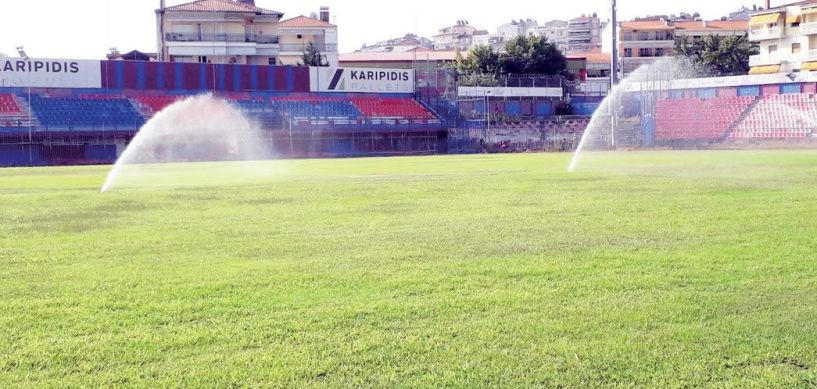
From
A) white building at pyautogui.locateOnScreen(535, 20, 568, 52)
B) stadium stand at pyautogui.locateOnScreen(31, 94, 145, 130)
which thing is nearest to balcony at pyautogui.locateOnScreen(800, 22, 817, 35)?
stadium stand at pyautogui.locateOnScreen(31, 94, 145, 130)

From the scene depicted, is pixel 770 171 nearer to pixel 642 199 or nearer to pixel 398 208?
pixel 642 199

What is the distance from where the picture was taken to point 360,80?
76.6m

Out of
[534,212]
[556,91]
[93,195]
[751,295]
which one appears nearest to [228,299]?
[751,295]

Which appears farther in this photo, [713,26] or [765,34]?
[713,26]

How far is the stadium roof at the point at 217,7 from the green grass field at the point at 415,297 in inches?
2890

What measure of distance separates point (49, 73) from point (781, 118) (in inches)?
1915

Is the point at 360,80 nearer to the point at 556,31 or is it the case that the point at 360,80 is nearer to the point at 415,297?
the point at 415,297

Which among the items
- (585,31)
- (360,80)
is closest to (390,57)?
(360,80)

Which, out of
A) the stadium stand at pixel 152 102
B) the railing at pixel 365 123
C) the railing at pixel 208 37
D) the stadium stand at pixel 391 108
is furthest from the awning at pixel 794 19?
the stadium stand at pixel 152 102

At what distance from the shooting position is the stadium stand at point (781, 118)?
61.4 meters

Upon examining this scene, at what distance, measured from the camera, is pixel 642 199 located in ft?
59.9

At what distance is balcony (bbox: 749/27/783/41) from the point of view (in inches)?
3233

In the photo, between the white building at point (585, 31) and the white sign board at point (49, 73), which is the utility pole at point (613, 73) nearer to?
the white sign board at point (49, 73)

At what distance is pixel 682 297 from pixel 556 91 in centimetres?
7589
